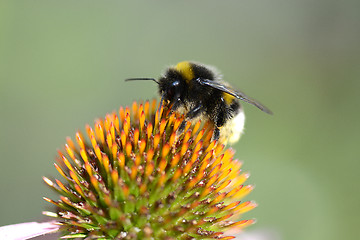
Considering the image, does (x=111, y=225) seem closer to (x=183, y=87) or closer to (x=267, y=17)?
(x=183, y=87)

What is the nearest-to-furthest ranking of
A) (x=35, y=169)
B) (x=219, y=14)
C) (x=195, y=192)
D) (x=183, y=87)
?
(x=195, y=192), (x=183, y=87), (x=35, y=169), (x=219, y=14)

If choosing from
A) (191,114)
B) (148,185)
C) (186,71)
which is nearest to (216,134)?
(191,114)

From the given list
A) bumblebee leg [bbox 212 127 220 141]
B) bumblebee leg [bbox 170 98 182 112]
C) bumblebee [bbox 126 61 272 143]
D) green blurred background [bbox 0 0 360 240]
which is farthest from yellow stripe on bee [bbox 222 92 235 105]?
green blurred background [bbox 0 0 360 240]

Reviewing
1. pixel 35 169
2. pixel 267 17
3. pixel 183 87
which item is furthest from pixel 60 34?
pixel 183 87

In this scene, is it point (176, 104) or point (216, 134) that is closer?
point (176, 104)

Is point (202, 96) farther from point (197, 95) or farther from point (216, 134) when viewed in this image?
point (216, 134)
